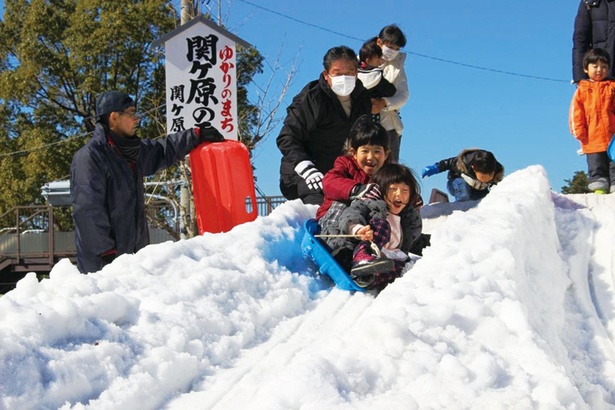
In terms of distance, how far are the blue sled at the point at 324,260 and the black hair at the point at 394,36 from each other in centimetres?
224

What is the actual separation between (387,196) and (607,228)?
1.97m

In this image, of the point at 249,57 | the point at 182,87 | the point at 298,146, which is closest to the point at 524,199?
the point at 298,146

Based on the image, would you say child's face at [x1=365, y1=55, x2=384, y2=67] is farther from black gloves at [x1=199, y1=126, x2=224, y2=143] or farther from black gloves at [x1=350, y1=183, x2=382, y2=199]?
Result: black gloves at [x1=350, y1=183, x2=382, y2=199]

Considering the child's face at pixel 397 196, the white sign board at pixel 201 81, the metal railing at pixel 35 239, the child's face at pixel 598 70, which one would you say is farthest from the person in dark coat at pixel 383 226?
the metal railing at pixel 35 239

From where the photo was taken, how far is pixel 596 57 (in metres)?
5.78

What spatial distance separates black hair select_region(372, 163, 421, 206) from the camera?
3.76m

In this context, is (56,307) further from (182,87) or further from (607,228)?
(182,87)

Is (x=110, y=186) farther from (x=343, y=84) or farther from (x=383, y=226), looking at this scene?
(x=343, y=84)

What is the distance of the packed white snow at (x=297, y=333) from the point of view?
6.28ft

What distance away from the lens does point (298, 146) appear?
14.9 feet

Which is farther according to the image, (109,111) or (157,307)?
(109,111)

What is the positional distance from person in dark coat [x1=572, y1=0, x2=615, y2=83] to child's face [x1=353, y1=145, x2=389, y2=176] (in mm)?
3011

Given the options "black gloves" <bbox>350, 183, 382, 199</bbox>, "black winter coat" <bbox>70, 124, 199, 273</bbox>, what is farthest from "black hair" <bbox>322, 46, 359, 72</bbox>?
"black winter coat" <bbox>70, 124, 199, 273</bbox>

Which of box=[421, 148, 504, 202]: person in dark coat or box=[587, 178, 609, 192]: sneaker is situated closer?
box=[421, 148, 504, 202]: person in dark coat
